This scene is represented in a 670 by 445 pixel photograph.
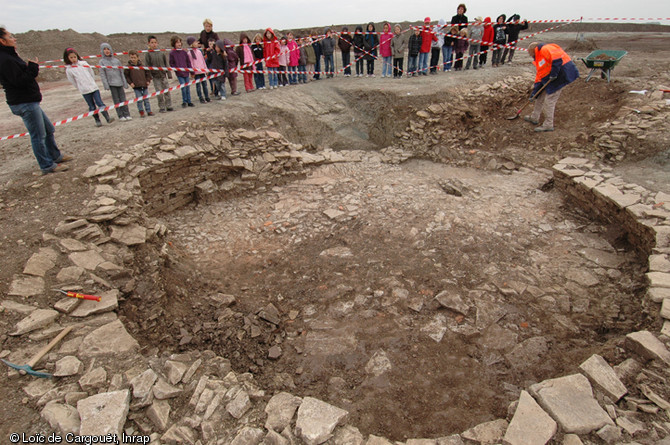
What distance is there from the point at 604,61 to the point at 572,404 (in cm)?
959

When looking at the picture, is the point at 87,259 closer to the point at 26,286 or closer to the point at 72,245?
the point at 72,245

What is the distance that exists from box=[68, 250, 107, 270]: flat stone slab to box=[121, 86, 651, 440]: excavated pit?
1.91 feet

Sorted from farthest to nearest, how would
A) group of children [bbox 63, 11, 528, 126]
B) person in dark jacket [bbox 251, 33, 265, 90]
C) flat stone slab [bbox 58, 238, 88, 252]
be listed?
person in dark jacket [bbox 251, 33, 265, 90]
group of children [bbox 63, 11, 528, 126]
flat stone slab [bbox 58, 238, 88, 252]

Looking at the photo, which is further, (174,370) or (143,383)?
(174,370)

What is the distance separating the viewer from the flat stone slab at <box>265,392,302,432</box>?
2.69 m

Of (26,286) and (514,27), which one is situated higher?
(514,27)

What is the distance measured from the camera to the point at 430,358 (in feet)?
12.3

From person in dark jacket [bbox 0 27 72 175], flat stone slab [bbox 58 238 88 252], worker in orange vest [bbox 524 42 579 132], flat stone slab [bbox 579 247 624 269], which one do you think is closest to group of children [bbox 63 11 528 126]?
person in dark jacket [bbox 0 27 72 175]

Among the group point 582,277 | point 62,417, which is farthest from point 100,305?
point 582,277

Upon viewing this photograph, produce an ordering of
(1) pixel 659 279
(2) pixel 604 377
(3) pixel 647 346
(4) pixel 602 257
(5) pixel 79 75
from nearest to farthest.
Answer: (2) pixel 604 377 < (3) pixel 647 346 < (1) pixel 659 279 < (4) pixel 602 257 < (5) pixel 79 75

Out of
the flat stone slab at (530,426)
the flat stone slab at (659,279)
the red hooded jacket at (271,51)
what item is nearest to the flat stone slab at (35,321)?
the flat stone slab at (530,426)

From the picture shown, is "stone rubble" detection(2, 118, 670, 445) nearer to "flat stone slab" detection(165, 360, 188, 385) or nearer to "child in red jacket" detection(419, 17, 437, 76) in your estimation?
"flat stone slab" detection(165, 360, 188, 385)

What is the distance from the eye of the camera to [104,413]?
258cm

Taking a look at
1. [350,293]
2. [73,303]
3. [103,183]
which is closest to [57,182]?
[103,183]
